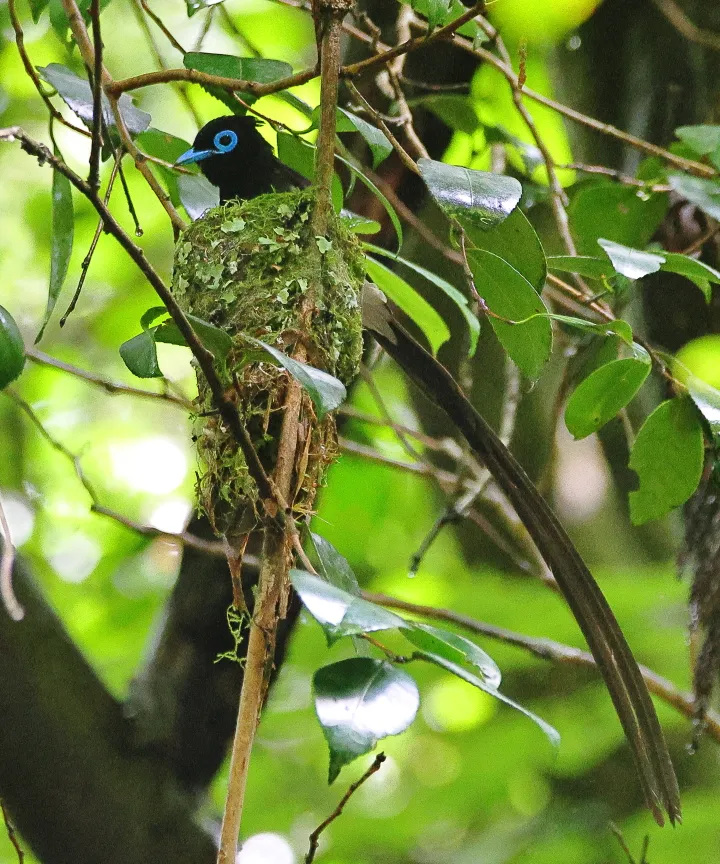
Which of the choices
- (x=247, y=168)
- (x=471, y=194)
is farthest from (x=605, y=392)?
(x=247, y=168)

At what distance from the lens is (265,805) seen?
10.9ft

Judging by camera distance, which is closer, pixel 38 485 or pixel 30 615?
pixel 30 615

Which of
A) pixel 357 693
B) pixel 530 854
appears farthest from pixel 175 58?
pixel 357 693

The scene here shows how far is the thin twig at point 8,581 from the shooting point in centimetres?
197

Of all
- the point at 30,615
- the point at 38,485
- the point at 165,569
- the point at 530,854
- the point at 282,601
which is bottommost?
the point at 530,854

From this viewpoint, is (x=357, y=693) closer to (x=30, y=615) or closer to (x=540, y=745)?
(x=30, y=615)

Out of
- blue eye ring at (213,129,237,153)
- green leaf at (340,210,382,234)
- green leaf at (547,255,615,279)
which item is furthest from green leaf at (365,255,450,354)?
blue eye ring at (213,129,237,153)

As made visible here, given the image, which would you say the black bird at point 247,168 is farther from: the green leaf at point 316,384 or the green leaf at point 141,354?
the green leaf at point 316,384

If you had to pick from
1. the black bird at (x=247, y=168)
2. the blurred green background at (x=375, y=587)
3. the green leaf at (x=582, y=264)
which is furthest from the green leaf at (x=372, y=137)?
the blurred green background at (x=375, y=587)

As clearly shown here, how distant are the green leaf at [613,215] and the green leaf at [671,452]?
1.78 ft

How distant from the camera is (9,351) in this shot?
1.11m

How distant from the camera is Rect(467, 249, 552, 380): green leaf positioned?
1200 millimetres

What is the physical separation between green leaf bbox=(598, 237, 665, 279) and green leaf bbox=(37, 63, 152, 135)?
747 millimetres

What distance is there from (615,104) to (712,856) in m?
2.38
